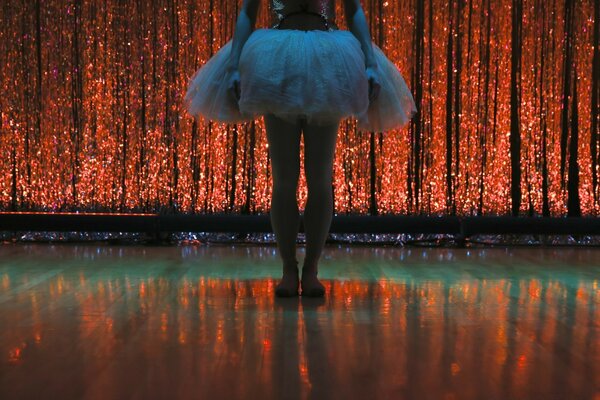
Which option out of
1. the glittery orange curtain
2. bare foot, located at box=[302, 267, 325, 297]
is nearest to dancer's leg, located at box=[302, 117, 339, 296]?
bare foot, located at box=[302, 267, 325, 297]

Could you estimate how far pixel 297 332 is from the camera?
1.78 metres

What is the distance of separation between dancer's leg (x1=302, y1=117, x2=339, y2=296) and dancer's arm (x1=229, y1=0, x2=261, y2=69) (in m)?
0.27

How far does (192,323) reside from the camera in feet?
6.18

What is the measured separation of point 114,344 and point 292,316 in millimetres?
483

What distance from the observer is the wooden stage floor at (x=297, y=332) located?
134 centimetres

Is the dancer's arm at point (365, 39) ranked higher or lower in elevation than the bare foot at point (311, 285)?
higher

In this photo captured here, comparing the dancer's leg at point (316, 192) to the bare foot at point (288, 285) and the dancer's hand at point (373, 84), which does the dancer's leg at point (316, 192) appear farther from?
the dancer's hand at point (373, 84)

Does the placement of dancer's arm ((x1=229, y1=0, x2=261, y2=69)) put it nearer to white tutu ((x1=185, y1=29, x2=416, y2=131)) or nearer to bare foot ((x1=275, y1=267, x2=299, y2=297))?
white tutu ((x1=185, y1=29, x2=416, y2=131))

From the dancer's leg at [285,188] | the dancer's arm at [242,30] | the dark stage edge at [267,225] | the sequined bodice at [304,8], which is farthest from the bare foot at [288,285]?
the dark stage edge at [267,225]

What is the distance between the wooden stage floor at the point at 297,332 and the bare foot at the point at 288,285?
0.03 metres

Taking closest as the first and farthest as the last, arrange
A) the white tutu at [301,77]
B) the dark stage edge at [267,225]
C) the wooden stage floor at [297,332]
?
the wooden stage floor at [297,332] < the white tutu at [301,77] < the dark stage edge at [267,225]

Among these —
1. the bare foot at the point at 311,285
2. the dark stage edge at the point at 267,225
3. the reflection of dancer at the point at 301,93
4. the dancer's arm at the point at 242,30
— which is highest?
the dancer's arm at the point at 242,30

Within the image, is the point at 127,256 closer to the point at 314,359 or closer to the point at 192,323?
the point at 192,323

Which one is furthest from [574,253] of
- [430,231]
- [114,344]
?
[114,344]
